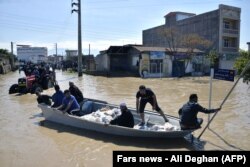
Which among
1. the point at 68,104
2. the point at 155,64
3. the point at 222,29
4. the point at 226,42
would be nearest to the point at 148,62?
the point at 155,64

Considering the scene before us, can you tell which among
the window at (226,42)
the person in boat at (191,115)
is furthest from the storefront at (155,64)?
the person in boat at (191,115)

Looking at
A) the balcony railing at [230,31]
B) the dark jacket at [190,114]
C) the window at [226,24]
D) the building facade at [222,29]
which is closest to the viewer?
the dark jacket at [190,114]

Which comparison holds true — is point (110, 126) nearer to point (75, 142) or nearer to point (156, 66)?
point (75, 142)

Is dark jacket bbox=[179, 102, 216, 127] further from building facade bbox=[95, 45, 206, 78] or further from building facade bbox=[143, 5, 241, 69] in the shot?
building facade bbox=[143, 5, 241, 69]

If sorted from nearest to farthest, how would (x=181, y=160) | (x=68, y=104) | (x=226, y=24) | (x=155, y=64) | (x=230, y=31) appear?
1. (x=181, y=160)
2. (x=68, y=104)
3. (x=155, y=64)
4. (x=230, y=31)
5. (x=226, y=24)

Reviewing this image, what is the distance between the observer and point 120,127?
8.44m

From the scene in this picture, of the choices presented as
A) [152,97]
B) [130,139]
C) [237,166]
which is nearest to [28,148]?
[130,139]

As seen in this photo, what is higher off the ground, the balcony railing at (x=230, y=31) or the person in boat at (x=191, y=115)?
the balcony railing at (x=230, y=31)

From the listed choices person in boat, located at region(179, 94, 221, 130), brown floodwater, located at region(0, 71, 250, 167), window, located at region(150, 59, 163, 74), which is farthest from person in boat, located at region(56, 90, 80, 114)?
window, located at region(150, 59, 163, 74)

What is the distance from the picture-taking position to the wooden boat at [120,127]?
817 cm

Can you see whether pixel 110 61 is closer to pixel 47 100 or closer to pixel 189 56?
pixel 189 56

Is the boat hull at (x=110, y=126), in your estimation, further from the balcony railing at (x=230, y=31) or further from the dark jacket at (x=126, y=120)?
the balcony railing at (x=230, y=31)

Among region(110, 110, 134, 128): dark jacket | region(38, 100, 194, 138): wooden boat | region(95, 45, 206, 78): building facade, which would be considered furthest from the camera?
region(95, 45, 206, 78): building facade

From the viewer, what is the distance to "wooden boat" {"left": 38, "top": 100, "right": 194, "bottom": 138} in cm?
817
